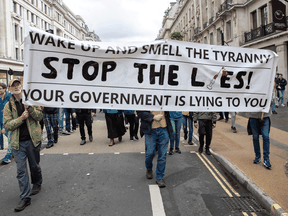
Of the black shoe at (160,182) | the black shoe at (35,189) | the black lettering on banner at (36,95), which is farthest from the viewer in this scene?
the black shoe at (160,182)

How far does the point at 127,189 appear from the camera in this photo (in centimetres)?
426

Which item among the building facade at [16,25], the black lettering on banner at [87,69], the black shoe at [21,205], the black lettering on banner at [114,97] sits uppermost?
the building facade at [16,25]

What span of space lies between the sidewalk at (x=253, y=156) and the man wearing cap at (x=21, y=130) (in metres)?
3.88

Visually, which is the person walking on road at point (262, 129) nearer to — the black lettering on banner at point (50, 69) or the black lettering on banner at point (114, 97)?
the black lettering on banner at point (114, 97)

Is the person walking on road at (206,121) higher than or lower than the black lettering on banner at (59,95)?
lower

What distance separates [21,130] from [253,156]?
5.45m

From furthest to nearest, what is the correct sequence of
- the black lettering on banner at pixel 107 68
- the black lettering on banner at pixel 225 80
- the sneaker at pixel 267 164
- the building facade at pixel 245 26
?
the building facade at pixel 245 26 < the sneaker at pixel 267 164 < the black lettering on banner at pixel 225 80 < the black lettering on banner at pixel 107 68

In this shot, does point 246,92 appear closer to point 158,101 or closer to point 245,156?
point 158,101

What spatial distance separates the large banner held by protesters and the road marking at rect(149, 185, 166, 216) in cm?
155

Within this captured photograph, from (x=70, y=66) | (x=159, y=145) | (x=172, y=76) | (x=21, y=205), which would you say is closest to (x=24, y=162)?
(x=21, y=205)

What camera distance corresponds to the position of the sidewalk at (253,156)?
4.10 m

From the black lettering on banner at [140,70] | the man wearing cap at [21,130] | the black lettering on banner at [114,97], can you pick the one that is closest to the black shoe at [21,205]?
the man wearing cap at [21,130]

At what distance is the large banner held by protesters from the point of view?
3.37 m

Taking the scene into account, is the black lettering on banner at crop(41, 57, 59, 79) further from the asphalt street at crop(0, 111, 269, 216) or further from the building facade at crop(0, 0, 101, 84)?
the building facade at crop(0, 0, 101, 84)
